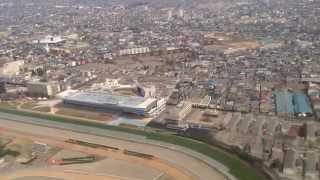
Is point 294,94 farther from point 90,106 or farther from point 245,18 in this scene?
point 245,18

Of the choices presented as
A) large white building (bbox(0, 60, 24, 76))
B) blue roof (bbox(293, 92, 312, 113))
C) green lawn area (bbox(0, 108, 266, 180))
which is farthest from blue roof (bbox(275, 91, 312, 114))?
large white building (bbox(0, 60, 24, 76))

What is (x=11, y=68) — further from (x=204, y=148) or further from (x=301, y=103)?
(x=301, y=103)

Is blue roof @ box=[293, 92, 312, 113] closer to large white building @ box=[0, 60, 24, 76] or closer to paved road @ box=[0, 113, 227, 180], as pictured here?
paved road @ box=[0, 113, 227, 180]

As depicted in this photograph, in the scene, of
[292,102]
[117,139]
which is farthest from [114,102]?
[292,102]

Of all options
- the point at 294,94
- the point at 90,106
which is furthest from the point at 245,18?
the point at 90,106

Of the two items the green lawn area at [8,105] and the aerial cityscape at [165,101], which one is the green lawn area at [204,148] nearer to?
the aerial cityscape at [165,101]

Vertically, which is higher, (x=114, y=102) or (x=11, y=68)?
(x=11, y=68)

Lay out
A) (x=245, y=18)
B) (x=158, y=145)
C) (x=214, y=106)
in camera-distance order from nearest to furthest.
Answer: (x=158, y=145) → (x=214, y=106) → (x=245, y=18)
